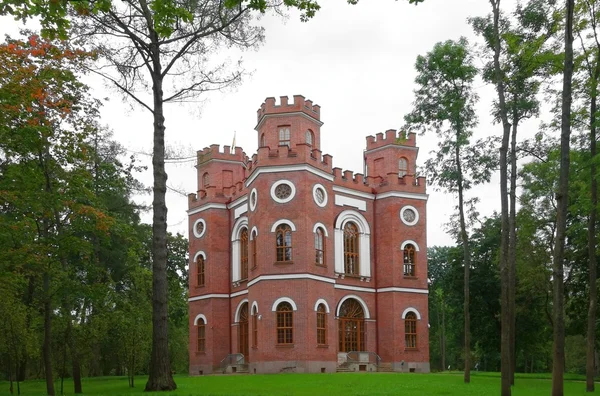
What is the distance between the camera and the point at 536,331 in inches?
1561

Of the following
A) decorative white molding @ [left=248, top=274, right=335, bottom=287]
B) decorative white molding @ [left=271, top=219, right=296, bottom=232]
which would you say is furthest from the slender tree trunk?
decorative white molding @ [left=271, top=219, right=296, bottom=232]

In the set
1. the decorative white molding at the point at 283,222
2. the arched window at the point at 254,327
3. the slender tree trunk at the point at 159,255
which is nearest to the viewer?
the slender tree trunk at the point at 159,255

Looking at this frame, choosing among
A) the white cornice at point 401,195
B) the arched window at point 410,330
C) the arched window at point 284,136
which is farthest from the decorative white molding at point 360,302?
the arched window at point 284,136

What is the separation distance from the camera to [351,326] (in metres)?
32.4

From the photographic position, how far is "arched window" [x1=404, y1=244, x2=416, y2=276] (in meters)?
33.8

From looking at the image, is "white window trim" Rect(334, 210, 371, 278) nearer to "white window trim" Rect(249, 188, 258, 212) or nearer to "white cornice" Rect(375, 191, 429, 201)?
"white cornice" Rect(375, 191, 429, 201)

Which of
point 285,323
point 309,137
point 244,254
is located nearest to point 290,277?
point 285,323

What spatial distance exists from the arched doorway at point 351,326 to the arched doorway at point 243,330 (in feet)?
16.4

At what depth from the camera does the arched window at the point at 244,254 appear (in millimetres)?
33859

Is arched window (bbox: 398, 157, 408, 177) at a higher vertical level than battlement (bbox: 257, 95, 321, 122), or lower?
lower

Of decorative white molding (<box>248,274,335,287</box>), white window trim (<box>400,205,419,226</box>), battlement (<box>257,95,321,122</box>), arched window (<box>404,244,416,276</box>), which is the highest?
battlement (<box>257,95,321,122</box>)

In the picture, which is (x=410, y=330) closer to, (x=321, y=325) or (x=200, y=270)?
(x=321, y=325)

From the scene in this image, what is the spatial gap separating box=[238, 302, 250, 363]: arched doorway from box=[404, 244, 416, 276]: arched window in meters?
8.44

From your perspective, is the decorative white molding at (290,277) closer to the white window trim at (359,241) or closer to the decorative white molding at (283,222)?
the decorative white molding at (283,222)
